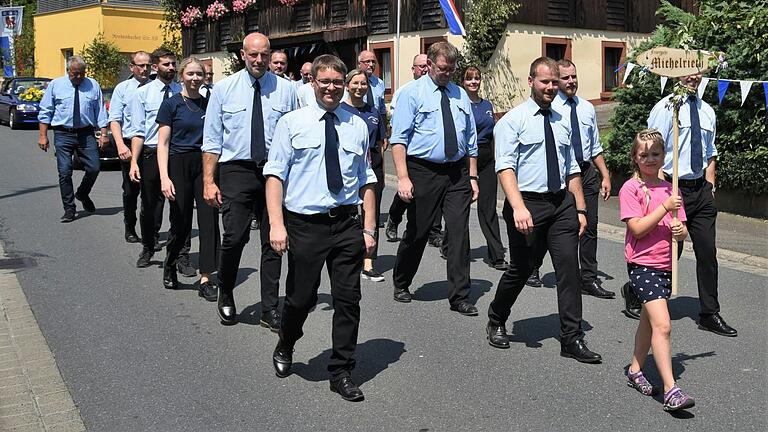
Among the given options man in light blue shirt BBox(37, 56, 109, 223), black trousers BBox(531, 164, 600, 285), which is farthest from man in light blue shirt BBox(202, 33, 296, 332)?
man in light blue shirt BBox(37, 56, 109, 223)

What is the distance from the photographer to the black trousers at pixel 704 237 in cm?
671

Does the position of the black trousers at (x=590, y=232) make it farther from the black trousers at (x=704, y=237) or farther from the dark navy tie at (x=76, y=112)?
the dark navy tie at (x=76, y=112)

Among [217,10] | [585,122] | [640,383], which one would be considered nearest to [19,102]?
[217,10]

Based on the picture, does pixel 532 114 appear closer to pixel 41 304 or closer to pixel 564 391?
pixel 564 391

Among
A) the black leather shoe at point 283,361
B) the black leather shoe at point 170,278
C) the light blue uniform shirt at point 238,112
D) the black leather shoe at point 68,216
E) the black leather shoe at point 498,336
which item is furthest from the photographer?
the black leather shoe at point 68,216

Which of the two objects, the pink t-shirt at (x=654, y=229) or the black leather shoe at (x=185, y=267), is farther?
the black leather shoe at (x=185, y=267)

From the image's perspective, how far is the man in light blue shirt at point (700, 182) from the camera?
6.71m

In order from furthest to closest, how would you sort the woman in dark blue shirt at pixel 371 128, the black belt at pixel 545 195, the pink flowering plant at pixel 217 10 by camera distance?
1. the pink flowering plant at pixel 217 10
2. the woman in dark blue shirt at pixel 371 128
3. the black belt at pixel 545 195

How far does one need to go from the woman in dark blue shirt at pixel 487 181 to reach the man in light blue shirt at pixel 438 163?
1.54 metres

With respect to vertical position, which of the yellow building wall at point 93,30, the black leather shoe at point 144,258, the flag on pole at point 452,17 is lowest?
the black leather shoe at point 144,258

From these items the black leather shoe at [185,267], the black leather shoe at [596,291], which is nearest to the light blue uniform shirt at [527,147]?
the black leather shoe at [596,291]

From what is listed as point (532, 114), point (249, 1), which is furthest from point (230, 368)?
point (249, 1)

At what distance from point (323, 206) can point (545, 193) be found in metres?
1.54

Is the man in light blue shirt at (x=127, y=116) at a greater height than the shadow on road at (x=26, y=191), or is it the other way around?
the man in light blue shirt at (x=127, y=116)
